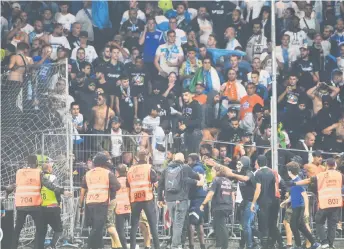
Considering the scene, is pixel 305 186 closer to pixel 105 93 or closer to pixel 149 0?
pixel 105 93

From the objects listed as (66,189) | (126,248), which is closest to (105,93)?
(66,189)

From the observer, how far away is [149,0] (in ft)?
112

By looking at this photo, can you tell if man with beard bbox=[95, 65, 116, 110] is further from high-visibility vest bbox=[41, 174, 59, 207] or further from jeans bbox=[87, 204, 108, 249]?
jeans bbox=[87, 204, 108, 249]

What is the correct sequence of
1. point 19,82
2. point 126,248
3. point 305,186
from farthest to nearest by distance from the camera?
point 19,82 < point 305,186 < point 126,248

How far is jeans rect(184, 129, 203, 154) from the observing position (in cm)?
2812

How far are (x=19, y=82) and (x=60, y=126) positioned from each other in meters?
2.06

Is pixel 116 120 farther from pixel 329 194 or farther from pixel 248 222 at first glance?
pixel 329 194

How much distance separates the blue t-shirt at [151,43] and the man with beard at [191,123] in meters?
2.07

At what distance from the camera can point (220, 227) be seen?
82.3ft

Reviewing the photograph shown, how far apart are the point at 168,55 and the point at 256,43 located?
2.45m

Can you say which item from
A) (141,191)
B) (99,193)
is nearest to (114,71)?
(141,191)

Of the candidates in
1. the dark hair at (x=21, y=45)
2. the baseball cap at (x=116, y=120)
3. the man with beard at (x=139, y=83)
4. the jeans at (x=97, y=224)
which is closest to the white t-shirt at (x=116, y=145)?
the baseball cap at (x=116, y=120)

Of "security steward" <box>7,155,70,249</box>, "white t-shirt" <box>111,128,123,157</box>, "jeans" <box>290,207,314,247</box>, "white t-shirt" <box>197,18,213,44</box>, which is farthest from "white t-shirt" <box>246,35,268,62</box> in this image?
"security steward" <box>7,155,70,249</box>

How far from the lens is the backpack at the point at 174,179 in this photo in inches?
993
